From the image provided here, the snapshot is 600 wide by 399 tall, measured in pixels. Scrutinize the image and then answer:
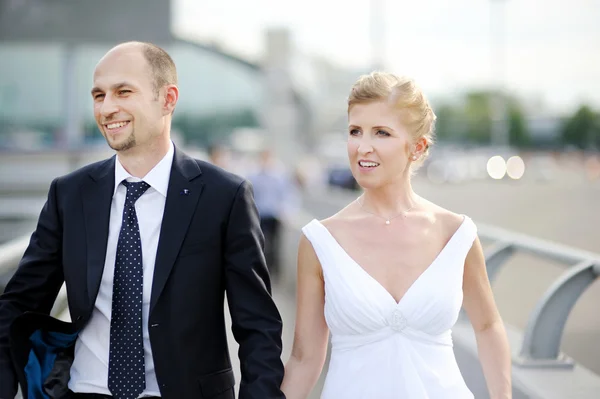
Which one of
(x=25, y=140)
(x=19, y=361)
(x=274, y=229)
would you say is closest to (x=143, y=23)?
(x=274, y=229)

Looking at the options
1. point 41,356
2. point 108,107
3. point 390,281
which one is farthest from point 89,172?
point 390,281

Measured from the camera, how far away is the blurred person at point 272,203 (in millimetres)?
14883

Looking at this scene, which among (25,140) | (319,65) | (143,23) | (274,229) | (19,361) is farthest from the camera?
(25,140)

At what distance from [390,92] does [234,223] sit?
0.70 meters

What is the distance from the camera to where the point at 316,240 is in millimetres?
3400

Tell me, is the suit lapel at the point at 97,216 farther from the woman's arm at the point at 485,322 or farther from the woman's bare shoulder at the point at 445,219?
the woman's arm at the point at 485,322

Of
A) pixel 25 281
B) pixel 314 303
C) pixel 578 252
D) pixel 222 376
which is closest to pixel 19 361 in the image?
pixel 25 281

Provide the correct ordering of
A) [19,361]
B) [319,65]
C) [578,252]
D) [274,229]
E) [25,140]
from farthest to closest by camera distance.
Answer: [25,140]
[319,65]
[274,229]
[578,252]
[19,361]

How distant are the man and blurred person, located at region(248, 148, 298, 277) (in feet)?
37.1

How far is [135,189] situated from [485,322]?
130 cm

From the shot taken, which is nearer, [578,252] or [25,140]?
[578,252]

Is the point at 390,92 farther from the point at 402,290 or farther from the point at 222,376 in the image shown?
the point at 222,376

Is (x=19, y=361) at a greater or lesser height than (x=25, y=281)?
lesser

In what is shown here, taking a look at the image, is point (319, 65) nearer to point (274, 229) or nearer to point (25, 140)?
point (25, 140)
